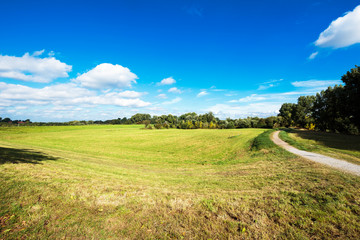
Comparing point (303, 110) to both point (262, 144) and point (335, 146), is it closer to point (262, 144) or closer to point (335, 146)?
point (335, 146)

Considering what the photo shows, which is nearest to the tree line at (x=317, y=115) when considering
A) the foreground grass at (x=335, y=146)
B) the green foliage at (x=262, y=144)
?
the foreground grass at (x=335, y=146)

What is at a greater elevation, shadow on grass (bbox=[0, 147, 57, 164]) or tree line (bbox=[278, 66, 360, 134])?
tree line (bbox=[278, 66, 360, 134])

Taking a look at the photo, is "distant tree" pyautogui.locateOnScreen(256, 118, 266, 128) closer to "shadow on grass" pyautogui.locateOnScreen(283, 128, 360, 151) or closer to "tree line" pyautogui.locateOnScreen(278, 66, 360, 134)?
"tree line" pyautogui.locateOnScreen(278, 66, 360, 134)

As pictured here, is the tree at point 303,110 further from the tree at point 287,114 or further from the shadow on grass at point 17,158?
the shadow on grass at point 17,158

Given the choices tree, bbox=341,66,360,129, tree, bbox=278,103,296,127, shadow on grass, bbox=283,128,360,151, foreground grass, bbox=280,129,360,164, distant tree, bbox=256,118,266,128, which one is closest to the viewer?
foreground grass, bbox=280,129,360,164

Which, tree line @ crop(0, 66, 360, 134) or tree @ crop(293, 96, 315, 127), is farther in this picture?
tree @ crop(293, 96, 315, 127)

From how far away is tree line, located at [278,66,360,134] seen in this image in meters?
28.4

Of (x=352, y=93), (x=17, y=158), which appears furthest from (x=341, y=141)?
(x=17, y=158)

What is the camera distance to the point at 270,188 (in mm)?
7199

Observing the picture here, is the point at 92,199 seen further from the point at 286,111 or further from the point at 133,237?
the point at 286,111

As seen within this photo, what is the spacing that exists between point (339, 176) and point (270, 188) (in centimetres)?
383

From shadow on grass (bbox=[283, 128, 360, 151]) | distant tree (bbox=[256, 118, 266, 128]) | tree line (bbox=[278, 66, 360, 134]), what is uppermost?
tree line (bbox=[278, 66, 360, 134])

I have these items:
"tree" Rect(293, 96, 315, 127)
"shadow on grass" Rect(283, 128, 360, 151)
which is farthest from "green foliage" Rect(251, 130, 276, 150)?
"tree" Rect(293, 96, 315, 127)

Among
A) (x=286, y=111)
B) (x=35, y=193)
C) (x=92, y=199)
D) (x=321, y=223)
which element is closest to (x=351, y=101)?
(x=321, y=223)
